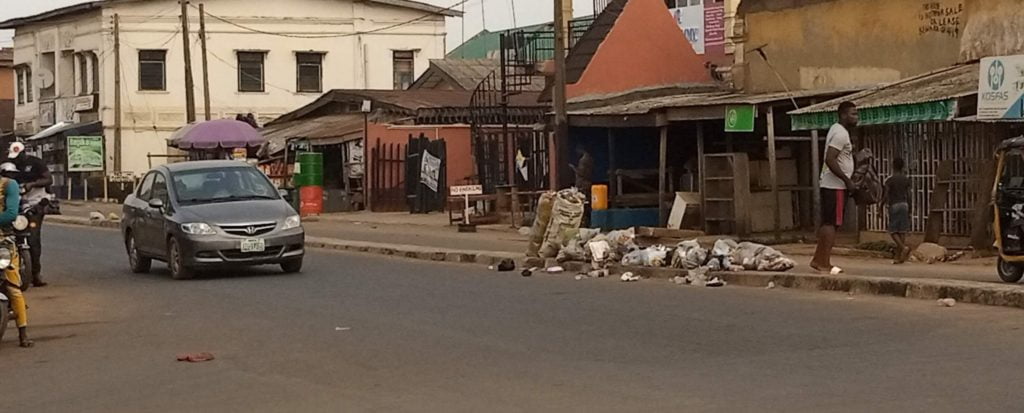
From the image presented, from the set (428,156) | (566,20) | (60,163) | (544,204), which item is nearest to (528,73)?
(566,20)

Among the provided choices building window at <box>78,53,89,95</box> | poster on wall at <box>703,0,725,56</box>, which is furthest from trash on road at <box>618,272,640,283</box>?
building window at <box>78,53,89,95</box>

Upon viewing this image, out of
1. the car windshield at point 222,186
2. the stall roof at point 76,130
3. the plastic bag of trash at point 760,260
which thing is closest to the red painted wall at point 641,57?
the car windshield at point 222,186

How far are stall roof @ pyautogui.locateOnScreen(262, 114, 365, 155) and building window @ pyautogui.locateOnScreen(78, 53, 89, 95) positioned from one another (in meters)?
15.1

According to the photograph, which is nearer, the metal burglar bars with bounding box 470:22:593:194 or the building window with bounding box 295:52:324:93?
the metal burglar bars with bounding box 470:22:593:194

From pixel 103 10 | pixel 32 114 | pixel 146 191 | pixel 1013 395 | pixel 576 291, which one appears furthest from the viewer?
pixel 32 114

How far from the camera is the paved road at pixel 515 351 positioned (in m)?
9.31

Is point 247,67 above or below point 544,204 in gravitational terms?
above

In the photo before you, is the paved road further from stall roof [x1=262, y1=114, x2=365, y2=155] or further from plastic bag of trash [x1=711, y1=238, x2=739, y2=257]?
stall roof [x1=262, y1=114, x2=365, y2=155]

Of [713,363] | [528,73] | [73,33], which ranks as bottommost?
[713,363]

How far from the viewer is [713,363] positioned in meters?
10.6

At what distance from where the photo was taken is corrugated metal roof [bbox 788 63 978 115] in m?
19.4

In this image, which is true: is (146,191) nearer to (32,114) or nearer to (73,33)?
(73,33)

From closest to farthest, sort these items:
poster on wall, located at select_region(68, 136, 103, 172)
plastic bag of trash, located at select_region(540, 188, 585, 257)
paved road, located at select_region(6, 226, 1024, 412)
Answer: paved road, located at select_region(6, 226, 1024, 412) < plastic bag of trash, located at select_region(540, 188, 585, 257) < poster on wall, located at select_region(68, 136, 103, 172)

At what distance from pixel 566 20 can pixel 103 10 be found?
1125 inches
